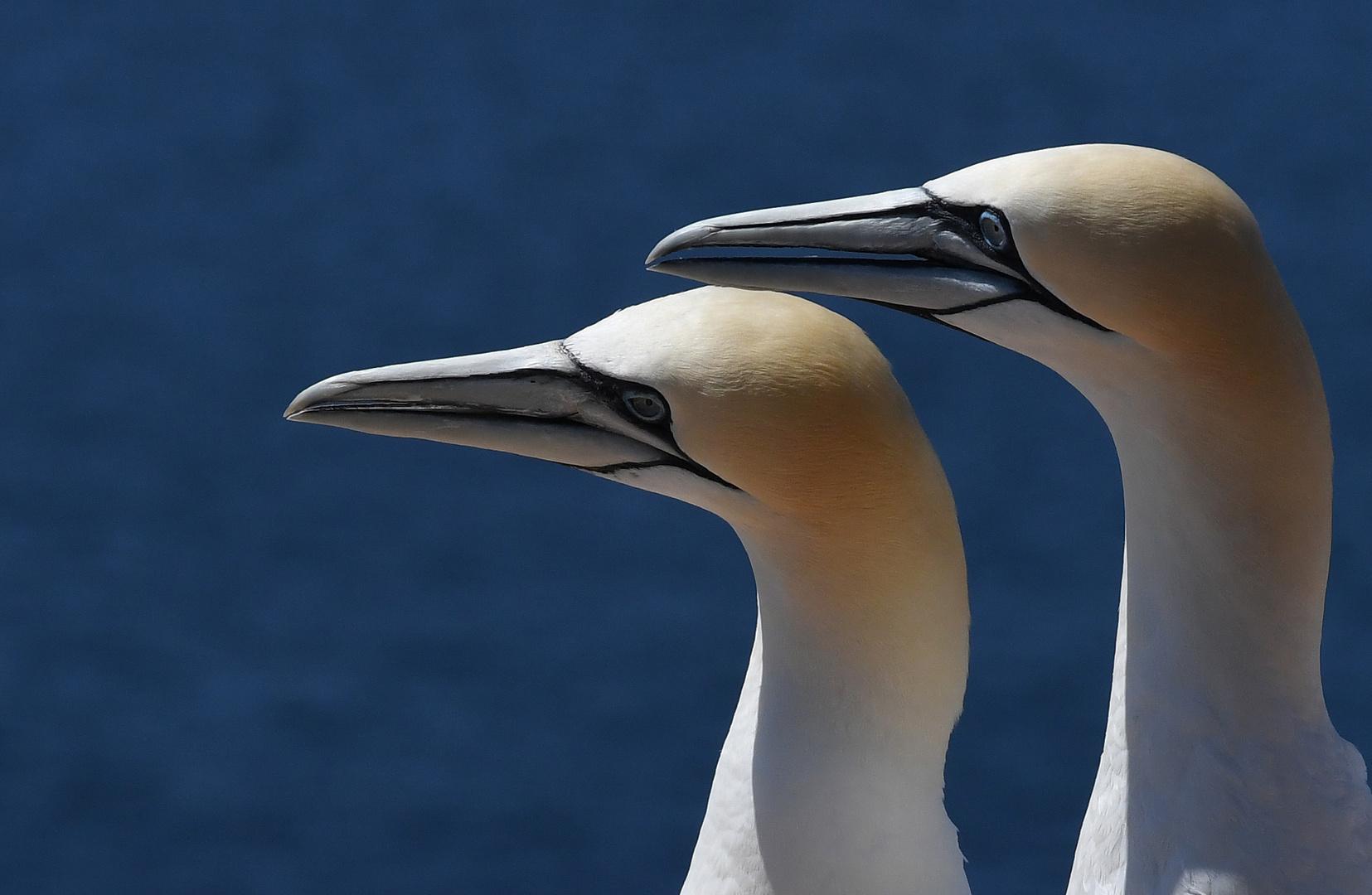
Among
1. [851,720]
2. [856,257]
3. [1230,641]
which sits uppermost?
[856,257]

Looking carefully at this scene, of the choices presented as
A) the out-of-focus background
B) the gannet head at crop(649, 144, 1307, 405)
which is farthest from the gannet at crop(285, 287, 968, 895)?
A: the out-of-focus background

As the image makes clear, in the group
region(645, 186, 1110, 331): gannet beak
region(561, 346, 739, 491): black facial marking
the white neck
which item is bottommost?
the white neck

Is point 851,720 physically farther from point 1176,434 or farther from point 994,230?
point 994,230

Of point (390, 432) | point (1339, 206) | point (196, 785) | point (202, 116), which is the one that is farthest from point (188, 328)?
point (390, 432)

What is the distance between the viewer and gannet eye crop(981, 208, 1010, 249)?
311cm

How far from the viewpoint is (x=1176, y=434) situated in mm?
3041

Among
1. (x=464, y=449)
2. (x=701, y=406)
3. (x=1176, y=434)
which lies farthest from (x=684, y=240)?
(x=464, y=449)

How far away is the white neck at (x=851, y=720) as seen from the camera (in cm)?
337

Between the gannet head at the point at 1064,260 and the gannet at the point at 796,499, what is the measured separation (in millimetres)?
107

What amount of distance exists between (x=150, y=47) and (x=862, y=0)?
3732 mm

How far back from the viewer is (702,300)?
331 cm

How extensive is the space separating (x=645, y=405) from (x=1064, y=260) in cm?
76

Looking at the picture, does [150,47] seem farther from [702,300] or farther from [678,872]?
[702,300]

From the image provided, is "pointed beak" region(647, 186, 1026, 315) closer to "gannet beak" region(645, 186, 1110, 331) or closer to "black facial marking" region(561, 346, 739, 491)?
"gannet beak" region(645, 186, 1110, 331)
